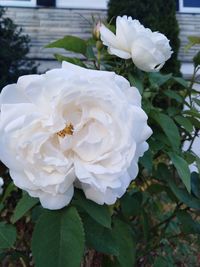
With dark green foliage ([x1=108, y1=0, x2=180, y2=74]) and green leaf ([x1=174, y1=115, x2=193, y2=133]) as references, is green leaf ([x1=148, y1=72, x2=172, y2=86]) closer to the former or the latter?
green leaf ([x1=174, y1=115, x2=193, y2=133])

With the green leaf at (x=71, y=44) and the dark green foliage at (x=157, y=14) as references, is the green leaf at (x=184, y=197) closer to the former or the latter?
the green leaf at (x=71, y=44)

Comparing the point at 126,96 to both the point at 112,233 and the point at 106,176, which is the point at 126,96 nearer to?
the point at 106,176

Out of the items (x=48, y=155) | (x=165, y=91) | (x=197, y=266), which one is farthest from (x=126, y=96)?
(x=197, y=266)

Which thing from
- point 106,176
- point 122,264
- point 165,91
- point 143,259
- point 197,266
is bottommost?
point 197,266

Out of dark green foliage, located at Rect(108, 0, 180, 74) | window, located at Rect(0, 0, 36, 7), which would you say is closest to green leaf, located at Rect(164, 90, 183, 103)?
dark green foliage, located at Rect(108, 0, 180, 74)

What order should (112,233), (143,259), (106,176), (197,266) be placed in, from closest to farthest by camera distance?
(106,176) → (112,233) → (143,259) → (197,266)

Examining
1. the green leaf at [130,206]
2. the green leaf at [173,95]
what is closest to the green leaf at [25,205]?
the green leaf at [130,206]

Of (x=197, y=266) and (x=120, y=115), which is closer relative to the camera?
(x=120, y=115)
